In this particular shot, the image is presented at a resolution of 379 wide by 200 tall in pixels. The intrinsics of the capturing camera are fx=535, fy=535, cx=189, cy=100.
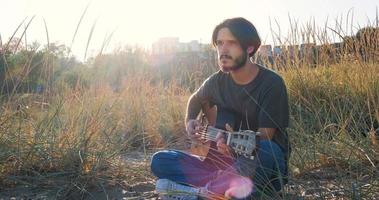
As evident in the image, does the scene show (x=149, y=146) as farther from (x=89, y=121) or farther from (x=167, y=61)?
(x=167, y=61)

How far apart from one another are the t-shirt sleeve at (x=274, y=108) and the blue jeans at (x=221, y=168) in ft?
0.40

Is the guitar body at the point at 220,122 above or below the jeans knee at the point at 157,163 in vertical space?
above

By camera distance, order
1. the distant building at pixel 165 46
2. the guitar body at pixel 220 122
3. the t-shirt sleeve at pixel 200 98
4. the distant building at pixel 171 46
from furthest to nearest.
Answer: the distant building at pixel 165 46 < the distant building at pixel 171 46 < the t-shirt sleeve at pixel 200 98 < the guitar body at pixel 220 122

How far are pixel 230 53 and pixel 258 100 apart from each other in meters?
0.30

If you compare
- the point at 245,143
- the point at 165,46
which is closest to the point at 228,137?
the point at 245,143

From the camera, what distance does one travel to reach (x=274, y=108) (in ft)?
9.15

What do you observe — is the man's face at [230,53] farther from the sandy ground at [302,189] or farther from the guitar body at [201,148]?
the sandy ground at [302,189]

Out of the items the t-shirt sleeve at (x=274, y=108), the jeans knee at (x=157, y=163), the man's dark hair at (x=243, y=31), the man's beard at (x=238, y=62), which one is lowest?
the jeans knee at (x=157, y=163)

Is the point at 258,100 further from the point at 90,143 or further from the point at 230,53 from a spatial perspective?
the point at 90,143

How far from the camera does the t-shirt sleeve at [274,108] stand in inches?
109

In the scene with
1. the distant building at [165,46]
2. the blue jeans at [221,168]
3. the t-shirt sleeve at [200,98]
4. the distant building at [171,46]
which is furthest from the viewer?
the distant building at [165,46]

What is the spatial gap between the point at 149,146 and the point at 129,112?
0.64m

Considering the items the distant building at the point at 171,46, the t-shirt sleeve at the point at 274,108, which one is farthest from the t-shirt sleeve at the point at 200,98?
the distant building at the point at 171,46

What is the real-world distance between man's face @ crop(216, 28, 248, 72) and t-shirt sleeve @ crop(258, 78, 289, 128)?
23cm
